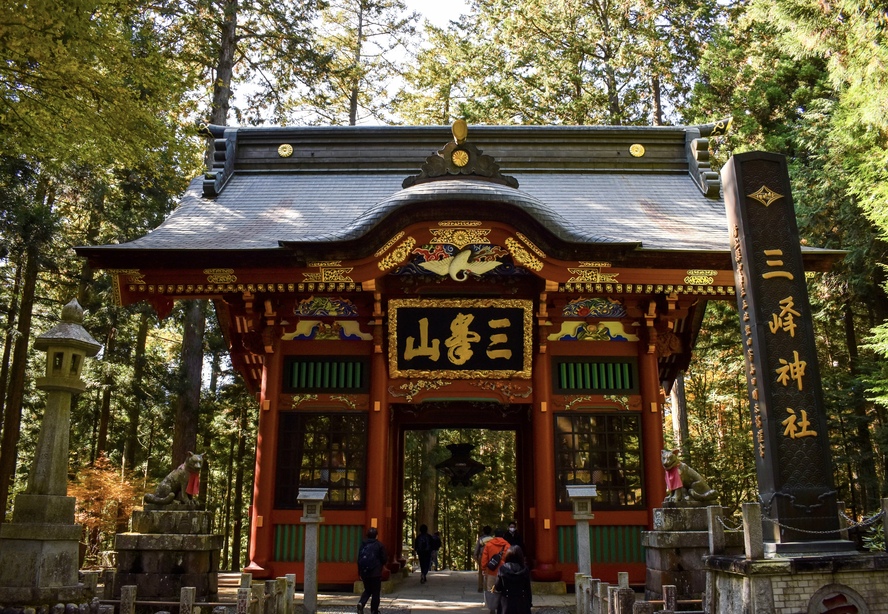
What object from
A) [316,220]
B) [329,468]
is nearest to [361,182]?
[316,220]

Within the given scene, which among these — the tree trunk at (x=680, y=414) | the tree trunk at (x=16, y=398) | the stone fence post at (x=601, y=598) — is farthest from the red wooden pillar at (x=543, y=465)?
the tree trunk at (x=16, y=398)

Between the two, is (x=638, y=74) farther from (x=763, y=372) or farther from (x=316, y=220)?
(x=763, y=372)

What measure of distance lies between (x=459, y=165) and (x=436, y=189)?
0.86 meters

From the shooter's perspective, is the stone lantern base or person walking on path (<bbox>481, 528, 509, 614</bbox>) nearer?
the stone lantern base

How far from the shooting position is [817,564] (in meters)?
5.57

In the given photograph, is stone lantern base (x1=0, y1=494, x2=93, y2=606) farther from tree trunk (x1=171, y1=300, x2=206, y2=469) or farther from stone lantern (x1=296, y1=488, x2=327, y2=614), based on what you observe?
tree trunk (x1=171, y1=300, x2=206, y2=469)

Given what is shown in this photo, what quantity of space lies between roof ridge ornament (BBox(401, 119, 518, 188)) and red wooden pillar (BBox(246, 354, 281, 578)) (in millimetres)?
3568

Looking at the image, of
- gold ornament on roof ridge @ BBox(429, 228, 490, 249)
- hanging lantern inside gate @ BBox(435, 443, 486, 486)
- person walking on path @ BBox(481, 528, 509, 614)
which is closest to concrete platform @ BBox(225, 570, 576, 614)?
person walking on path @ BBox(481, 528, 509, 614)

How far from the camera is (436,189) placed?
33.1 ft

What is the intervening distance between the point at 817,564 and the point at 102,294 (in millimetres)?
16589

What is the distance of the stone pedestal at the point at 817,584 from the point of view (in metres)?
5.54

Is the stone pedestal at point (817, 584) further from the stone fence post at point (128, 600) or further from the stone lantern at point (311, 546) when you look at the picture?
the stone fence post at point (128, 600)

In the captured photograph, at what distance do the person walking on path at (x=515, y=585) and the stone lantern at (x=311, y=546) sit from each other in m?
2.47

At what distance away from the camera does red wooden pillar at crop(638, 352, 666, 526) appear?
1045 centimetres
